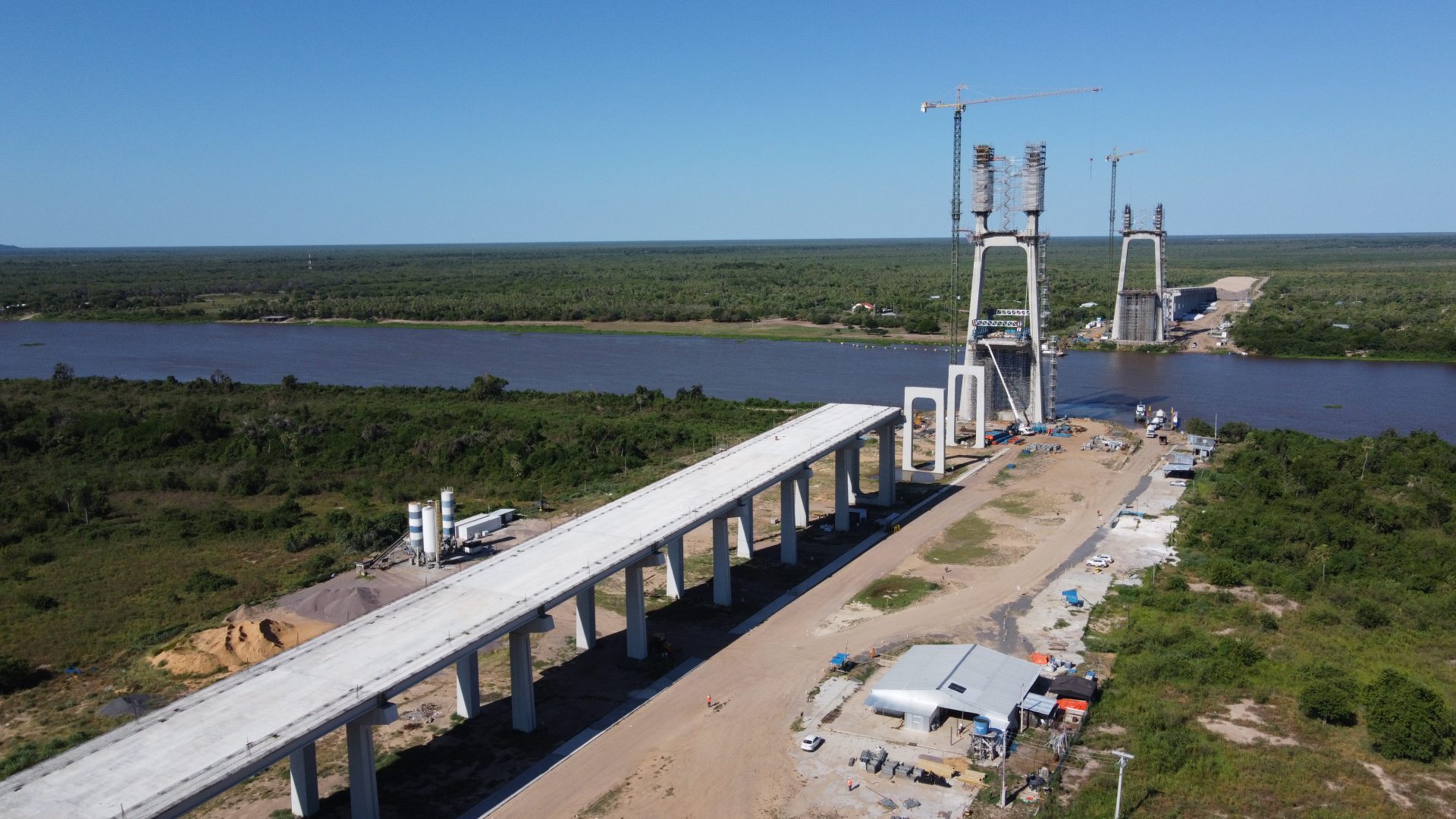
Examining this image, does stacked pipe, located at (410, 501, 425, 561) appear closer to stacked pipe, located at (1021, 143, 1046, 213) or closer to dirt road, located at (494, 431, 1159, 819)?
dirt road, located at (494, 431, 1159, 819)

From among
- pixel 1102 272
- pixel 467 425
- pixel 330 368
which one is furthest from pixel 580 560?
pixel 1102 272

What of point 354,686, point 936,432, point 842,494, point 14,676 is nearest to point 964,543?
point 842,494

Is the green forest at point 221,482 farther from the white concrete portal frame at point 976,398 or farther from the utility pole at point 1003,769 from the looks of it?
the utility pole at point 1003,769

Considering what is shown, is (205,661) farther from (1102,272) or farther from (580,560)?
(1102,272)

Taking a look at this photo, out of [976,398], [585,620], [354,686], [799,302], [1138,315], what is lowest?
[585,620]

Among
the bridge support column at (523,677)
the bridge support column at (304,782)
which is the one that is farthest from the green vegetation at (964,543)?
the bridge support column at (304,782)

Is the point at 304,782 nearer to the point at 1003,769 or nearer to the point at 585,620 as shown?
the point at 585,620

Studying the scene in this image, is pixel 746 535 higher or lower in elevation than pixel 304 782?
higher

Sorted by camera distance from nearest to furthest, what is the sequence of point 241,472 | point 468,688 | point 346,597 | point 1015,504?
point 468,688 → point 346,597 → point 1015,504 → point 241,472
